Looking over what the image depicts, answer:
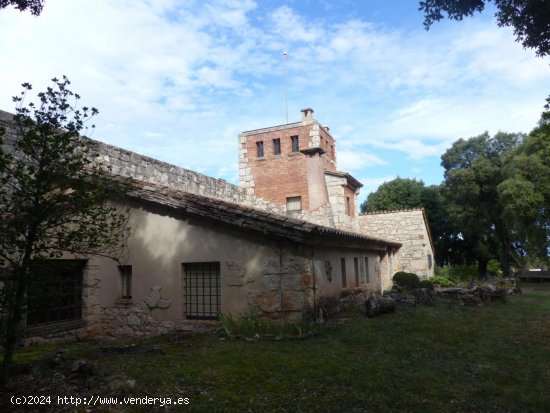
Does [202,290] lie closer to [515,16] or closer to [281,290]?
[281,290]

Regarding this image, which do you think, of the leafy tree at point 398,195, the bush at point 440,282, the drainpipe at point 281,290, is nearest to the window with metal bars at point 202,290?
the drainpipe at point 281,290

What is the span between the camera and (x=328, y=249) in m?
10.3

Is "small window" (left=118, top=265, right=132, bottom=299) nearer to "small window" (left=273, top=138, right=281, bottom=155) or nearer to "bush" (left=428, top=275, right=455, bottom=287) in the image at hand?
"small window" (left=273, top=138, right=281, bottom=155)

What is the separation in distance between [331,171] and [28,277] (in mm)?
16779

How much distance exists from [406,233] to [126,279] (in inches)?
684

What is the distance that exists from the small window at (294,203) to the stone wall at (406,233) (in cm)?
556

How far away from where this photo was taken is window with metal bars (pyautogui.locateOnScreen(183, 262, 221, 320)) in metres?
9.02

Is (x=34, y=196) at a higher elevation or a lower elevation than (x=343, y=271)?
higher

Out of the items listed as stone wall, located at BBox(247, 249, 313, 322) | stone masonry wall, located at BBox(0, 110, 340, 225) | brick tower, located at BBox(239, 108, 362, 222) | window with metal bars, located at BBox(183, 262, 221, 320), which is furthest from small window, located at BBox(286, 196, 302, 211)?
stone wall, located at BBox(247, 249, 313, 322)

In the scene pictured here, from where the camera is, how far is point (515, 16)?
557 cm

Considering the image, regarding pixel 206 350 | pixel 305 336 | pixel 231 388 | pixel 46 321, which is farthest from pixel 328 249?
pixel 46 321

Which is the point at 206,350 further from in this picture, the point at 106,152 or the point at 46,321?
the point at 106,152

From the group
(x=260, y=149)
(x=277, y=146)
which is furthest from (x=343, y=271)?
(x=260, y=149)

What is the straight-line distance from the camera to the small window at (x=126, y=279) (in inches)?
387
